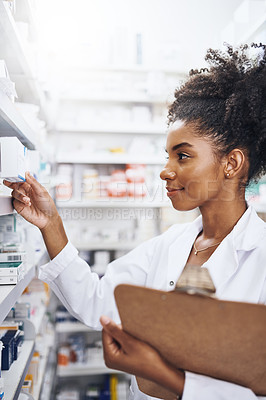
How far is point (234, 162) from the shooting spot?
1125mm

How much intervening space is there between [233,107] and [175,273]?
566 mm

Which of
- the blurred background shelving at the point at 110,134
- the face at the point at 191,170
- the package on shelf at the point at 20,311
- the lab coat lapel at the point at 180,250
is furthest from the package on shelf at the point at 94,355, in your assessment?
the face at the point at 191,170

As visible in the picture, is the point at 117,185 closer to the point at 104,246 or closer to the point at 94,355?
the point at 104,246

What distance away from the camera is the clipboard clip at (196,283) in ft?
2.16

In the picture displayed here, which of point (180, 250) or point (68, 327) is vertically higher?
point (180, 250)

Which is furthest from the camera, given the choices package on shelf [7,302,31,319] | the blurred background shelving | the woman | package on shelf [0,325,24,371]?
the blurred background shelving

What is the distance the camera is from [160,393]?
917 millimetres

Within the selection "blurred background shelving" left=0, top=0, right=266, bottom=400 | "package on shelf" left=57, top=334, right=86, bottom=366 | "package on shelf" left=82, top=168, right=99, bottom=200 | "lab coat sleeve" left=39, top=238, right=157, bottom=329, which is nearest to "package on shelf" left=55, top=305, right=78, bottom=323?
"blurred background shelving" left=0, top=0, right=266, bottom=400

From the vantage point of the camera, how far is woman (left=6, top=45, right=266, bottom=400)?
106 cm

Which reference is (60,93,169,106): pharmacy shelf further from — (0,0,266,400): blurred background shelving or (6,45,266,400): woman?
(6,45,266,400): woman

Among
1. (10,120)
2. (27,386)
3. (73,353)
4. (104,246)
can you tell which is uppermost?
(10,120)

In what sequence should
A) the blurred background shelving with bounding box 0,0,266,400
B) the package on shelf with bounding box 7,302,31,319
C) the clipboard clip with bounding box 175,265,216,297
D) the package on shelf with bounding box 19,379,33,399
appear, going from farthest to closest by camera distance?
the blurred background shelving with bounding box 0,0,266,400, the package on shelf with bounding box 7,302,31,319, the package on shelf with bounding box 19,379,33,399, the clipboard clip with bounding box 175,265,216,297

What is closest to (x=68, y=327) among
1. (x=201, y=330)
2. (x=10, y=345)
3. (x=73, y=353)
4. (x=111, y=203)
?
(x=73, y=353)

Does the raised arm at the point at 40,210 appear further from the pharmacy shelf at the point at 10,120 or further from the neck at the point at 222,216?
the neck at the point at 222,216
